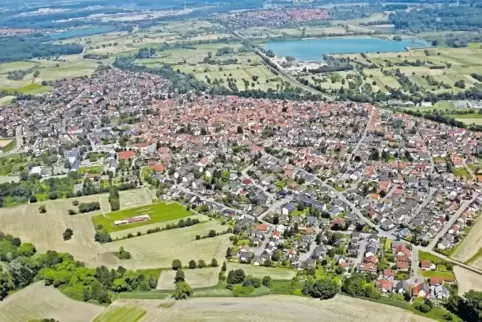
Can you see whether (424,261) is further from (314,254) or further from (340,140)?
(340,140)

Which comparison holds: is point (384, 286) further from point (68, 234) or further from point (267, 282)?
point (68, 234)

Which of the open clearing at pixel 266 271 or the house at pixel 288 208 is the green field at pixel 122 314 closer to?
the open clearing at pixel 266 271

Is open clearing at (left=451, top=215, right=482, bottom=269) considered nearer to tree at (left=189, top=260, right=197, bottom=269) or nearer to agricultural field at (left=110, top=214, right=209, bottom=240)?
tree at (left=189, top=260, right=197, bottom=269)

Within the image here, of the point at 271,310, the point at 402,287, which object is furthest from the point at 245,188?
the point at 402,287

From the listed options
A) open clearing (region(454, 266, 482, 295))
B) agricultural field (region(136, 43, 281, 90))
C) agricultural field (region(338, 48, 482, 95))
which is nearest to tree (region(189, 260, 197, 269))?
open clearing (region(454, 266, 482, 295))

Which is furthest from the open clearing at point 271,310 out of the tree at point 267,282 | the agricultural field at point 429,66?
the agricultural field at point 429,66

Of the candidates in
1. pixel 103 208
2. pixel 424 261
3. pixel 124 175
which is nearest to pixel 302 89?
pixel 124 175
